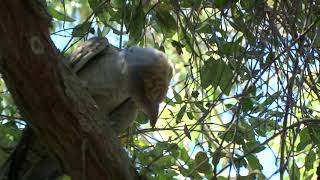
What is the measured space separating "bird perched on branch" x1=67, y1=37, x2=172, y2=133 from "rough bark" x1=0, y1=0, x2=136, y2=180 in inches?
43.5

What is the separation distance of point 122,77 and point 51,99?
60.4 inches

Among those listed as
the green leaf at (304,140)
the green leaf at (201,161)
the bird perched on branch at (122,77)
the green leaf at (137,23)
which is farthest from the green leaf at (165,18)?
the green leaf at (304,140)

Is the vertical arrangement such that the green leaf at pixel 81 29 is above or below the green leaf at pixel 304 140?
above

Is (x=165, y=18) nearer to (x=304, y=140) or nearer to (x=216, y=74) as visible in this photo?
(x=216, y=74)

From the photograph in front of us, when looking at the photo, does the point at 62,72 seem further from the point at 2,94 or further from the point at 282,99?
the point at 2,94

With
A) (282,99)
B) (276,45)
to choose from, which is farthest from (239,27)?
(282,99)

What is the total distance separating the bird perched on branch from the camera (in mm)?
3889

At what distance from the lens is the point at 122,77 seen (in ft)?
13.2

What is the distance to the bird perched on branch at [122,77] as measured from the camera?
Answer: 153 inches

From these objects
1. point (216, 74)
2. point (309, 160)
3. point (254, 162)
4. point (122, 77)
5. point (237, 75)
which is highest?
point (122, 77)

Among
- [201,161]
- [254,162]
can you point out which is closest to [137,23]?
[201,161]

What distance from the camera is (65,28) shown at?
383cm

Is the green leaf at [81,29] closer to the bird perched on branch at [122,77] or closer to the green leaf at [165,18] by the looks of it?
the bird perched on branch at [122,77]

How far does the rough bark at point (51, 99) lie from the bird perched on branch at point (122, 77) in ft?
3.63
